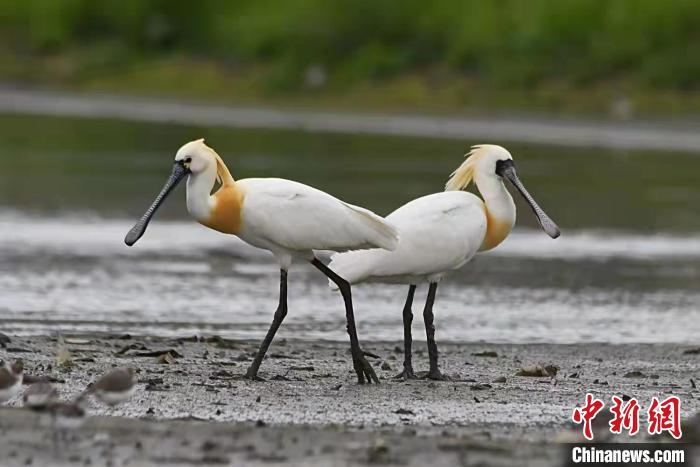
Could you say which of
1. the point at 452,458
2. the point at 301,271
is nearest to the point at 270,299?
the point at 301,271

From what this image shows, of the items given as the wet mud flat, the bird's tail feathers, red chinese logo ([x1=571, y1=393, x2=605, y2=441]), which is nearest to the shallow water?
the wet mud flat

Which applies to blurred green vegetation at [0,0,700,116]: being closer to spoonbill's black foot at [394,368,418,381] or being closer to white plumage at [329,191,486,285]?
white plumage at [329,191,486,285]

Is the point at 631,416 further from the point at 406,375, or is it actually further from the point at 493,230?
the point at 493,230

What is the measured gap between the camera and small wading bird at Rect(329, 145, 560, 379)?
9922mm

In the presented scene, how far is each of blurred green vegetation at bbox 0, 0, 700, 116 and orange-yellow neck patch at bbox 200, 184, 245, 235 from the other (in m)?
31.1

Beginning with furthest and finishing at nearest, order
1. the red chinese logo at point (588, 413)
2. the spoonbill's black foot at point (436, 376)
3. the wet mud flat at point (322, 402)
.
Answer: the spoonbill's black foot at point (436, 376), the red chinese logo at point (588, 413), the wet mud flat at point (322, 402)

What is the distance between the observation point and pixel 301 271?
15641 mm

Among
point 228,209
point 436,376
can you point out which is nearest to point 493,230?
point 436,376

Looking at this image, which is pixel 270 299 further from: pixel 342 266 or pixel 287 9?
pixel 287 9

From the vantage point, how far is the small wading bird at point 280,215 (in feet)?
31.5

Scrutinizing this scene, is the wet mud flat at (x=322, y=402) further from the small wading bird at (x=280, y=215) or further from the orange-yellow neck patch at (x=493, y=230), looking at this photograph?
the orange-yellow neck patch at (x=493, y=230)

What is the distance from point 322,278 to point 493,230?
4885mm

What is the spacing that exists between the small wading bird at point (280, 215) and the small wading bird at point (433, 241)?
0.23 m

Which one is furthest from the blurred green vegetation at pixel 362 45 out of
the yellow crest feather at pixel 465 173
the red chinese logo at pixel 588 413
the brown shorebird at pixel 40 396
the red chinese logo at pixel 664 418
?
the brown shorebird at pixel 40 396
